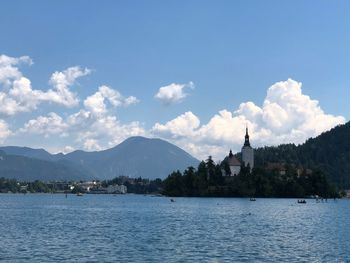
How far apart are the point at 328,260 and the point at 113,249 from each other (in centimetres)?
2310

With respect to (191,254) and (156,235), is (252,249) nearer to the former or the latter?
(191,254)

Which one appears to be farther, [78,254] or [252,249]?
[252,249]

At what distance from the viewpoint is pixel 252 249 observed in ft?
213

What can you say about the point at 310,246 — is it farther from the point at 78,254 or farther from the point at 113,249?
the point at 78,254

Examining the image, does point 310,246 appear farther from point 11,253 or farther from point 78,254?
point 11,253

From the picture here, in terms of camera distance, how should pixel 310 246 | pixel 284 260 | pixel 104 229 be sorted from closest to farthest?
pixel 284 260 → pixel 310 246 → pixel 104 229

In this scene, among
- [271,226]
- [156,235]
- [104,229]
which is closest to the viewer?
[156,235]

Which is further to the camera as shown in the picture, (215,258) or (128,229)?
(128,229)

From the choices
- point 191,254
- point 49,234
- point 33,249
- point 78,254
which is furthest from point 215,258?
point 49,234

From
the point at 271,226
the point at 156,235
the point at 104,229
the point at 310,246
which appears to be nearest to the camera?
the point at 310,246

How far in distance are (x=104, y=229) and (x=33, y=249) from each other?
91.1 ft

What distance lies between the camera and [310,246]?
69.6 m

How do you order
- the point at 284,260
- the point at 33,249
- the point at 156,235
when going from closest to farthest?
the point at 284,260
the point at 33,249
the point at 156,235

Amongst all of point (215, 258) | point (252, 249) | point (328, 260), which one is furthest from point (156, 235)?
point (328, 260)
